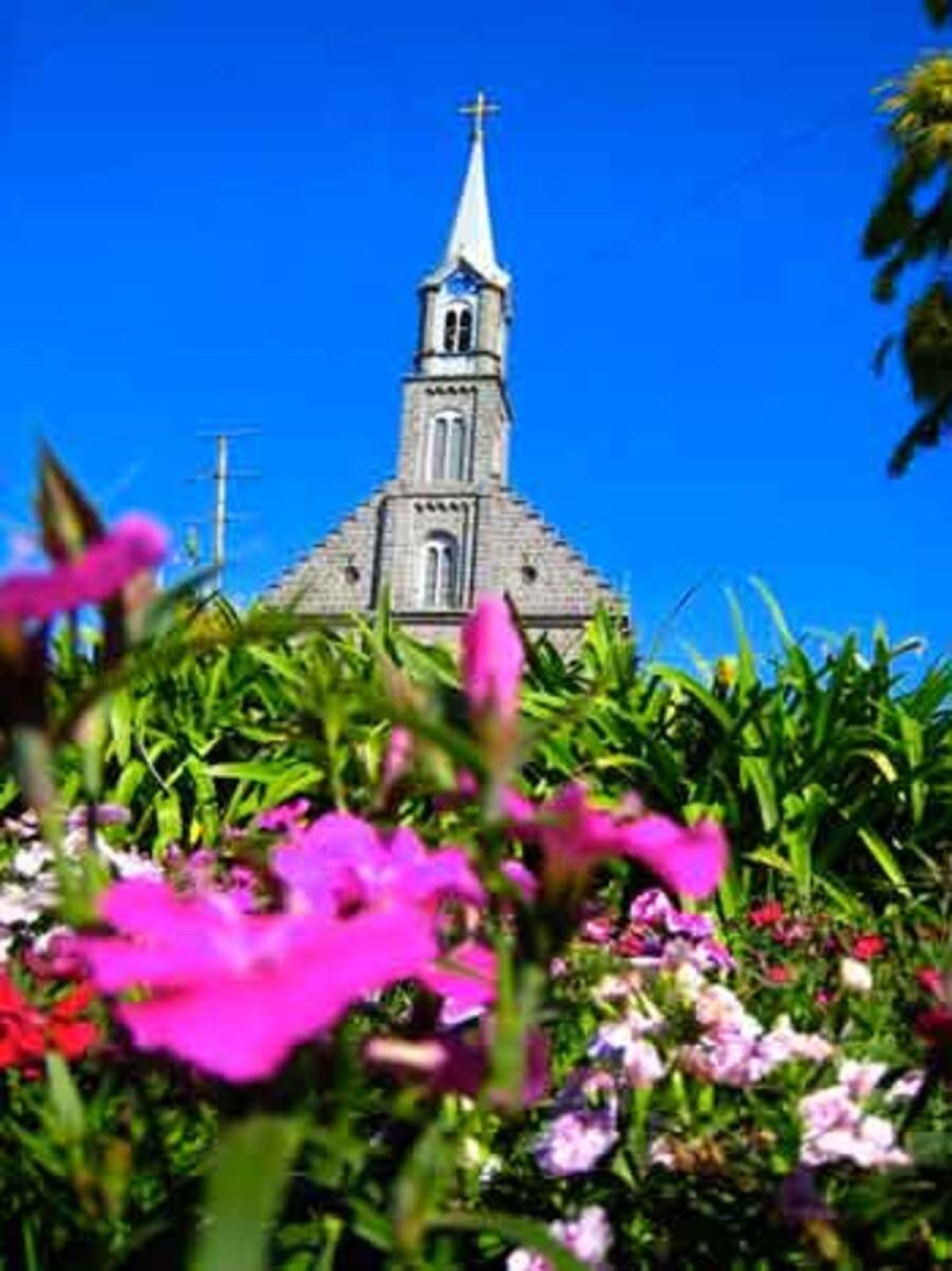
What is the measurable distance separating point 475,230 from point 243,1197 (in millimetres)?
47166

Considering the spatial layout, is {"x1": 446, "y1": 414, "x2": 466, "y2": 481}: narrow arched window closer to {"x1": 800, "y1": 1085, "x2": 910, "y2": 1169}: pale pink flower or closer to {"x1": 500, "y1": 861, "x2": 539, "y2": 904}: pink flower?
{"x1": 800, "y1": 1085, "x2": 910, "y2": 1169}: pale pink flower

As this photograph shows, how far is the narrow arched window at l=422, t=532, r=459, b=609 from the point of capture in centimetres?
4128

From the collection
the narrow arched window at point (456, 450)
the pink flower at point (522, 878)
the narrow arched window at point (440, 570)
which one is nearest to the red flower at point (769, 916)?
the pink flower at point (522, 878)

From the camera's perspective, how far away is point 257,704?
3.09 meters

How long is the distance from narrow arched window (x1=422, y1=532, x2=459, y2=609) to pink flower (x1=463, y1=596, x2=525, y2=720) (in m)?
40.6

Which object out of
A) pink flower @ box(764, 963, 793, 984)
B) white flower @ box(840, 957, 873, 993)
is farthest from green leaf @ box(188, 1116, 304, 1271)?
pink flower @ box(764, 963, 793, 984)

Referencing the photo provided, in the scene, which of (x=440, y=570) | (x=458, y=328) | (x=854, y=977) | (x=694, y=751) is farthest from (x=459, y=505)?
(x=854, y=977)

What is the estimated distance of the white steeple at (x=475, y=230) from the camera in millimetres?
44625

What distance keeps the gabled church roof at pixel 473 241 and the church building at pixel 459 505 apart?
3cm

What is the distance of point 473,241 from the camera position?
45500 mm

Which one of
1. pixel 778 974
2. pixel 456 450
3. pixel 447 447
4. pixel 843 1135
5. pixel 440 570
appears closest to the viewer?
pixel 843 1135

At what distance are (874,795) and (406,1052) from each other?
2411mm

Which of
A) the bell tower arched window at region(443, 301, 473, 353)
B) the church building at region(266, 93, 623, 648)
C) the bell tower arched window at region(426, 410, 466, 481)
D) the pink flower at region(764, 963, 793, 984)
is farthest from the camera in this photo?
the bell tower arched window at region(443, 301, 473, 353)

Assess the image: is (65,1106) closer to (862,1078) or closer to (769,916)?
(862,1078)
